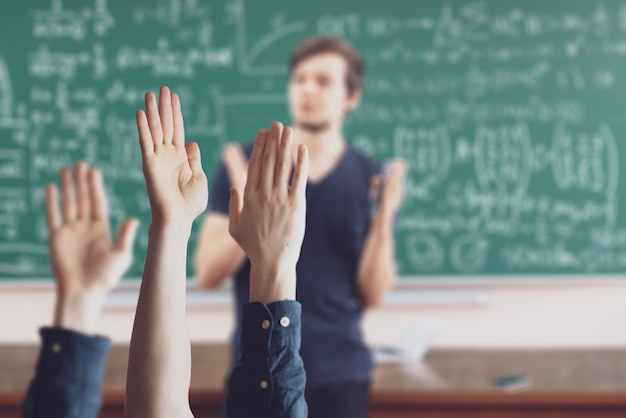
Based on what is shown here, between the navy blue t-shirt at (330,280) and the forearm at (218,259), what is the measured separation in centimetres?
5

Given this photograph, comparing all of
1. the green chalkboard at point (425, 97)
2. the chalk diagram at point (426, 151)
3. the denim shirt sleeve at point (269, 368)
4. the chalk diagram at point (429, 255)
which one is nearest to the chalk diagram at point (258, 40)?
the green chalkboard at point (425, 97)

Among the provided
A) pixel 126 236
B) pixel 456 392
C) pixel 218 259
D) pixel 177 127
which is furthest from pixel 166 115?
pixel 456 392

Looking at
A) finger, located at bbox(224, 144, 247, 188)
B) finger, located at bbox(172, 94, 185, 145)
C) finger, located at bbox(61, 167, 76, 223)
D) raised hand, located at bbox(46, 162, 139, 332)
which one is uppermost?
finger, located at bbox(224, 144, 247, 188)

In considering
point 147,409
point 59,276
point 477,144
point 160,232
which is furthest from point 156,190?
point 477,144

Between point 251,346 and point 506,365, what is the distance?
7.48 feet

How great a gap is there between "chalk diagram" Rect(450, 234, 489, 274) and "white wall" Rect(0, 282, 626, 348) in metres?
0.11

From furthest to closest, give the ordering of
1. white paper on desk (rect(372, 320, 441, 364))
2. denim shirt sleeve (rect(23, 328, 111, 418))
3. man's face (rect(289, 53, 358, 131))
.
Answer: white paper on desk (rect(372, 320, 441, 364))
man's face (rect(289, 53, 358, 131))
denim shirt sleeve (rect(23, 328, 111, 418))

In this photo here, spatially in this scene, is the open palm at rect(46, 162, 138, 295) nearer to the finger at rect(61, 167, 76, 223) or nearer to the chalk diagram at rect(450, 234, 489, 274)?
the finger at rect(61, 167, 76, 223)

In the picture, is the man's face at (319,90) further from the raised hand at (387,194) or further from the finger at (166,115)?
the finger at (166,115)

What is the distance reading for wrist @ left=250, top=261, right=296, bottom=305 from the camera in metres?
0.55

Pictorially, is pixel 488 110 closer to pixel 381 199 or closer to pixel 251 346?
pixel 381 199

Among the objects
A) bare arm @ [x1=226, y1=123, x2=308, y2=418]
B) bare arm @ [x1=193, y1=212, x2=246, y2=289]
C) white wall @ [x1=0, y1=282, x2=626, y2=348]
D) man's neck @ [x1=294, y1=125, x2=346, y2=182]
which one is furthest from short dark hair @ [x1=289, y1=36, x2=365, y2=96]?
bare arm @ [x1=226, y1=123, x2=308, y2=418]

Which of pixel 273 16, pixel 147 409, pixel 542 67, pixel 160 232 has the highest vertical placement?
pixel 273 16

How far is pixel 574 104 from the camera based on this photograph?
120 inches
